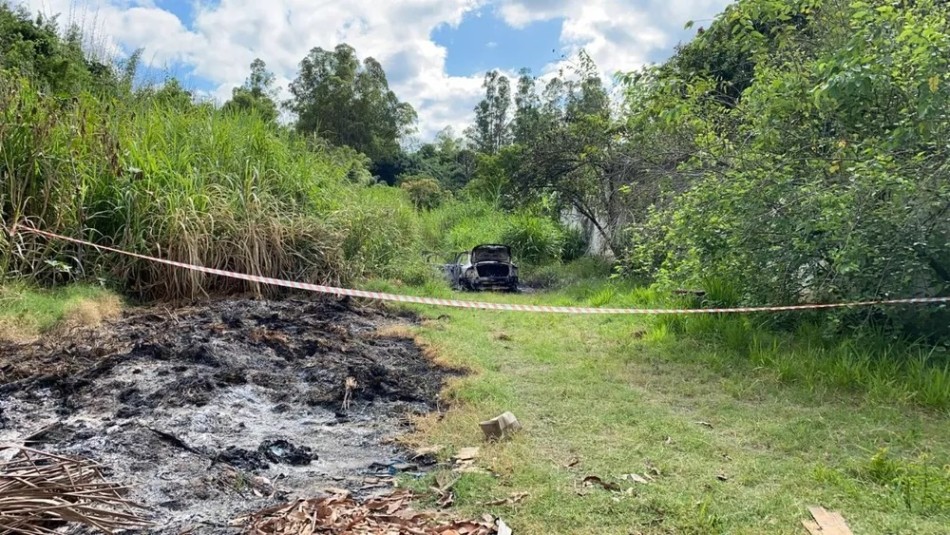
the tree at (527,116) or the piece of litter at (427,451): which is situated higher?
the tree at (527,116)

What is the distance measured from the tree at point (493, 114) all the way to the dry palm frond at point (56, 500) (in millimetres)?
31031

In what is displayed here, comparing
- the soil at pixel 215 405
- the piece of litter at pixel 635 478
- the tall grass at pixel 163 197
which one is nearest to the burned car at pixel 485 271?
the tall grass at pixel 163 197

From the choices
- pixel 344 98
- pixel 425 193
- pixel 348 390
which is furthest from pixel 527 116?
pixel 348 390

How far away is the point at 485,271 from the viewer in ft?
38.0

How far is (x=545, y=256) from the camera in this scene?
14844 mm

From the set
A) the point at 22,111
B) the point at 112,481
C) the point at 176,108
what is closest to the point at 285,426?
the point at 112,481

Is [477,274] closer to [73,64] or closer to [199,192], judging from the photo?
[199,192]

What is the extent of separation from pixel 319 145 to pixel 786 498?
357 inches

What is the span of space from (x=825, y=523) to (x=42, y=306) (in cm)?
579

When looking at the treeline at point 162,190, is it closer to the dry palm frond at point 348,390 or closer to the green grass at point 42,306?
the green grass at point 42,306

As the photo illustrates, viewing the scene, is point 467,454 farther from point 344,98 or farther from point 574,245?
point 344,98

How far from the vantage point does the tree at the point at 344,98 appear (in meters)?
27.4

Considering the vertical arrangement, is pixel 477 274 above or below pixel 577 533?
above

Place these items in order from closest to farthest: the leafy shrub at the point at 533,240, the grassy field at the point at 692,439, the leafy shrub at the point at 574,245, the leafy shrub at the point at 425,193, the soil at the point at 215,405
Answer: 1. the grassy field at the point at 692,439
2. the soil at the point at 215,405
3. the leafy shrub at the point at 533,240
4. the leafy shrub at the point at 574,245
5. the leafy shrub at the point at 425,193
